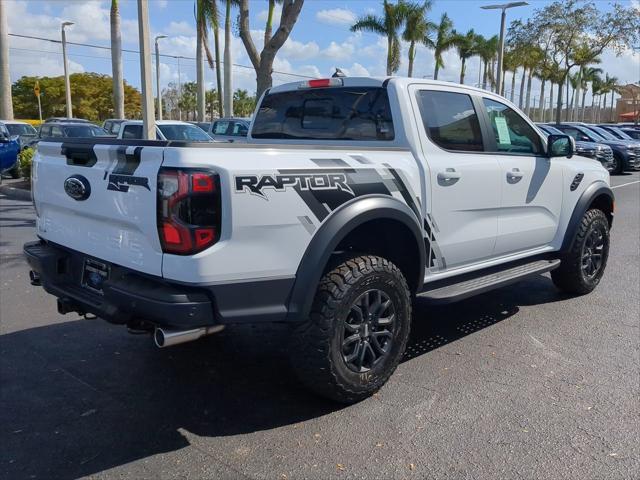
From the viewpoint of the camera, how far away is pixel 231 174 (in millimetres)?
2885

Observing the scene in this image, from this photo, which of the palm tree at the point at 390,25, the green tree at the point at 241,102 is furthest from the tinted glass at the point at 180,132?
the green tree at the point at 241,102

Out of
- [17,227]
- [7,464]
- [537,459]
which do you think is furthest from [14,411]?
[17,227]

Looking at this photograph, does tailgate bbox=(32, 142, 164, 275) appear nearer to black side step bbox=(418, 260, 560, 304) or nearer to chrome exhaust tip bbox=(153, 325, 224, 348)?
chrome exhaust tip bbox=(153, 325, 224, 348)

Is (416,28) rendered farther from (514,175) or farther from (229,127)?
(514,175)

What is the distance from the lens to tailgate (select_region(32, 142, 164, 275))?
297cm

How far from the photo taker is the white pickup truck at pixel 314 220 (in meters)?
2.92

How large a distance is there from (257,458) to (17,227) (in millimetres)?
8161

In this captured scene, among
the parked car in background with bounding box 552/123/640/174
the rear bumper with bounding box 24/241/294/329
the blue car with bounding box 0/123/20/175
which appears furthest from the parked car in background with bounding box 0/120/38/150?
the rear bumper with bounding box 24/241/294/329

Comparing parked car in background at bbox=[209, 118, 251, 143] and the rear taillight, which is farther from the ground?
parked car in background at bbox=[209, 118, 251, 143]

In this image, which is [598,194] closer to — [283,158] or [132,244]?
[283,158]

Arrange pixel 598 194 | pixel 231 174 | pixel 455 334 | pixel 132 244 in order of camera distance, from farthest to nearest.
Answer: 1. pixel 598 194
2. pixel 455 334
3. pixel 132 244
4. pixel 231 174

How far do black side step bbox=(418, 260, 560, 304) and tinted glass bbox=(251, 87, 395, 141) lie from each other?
112 cm

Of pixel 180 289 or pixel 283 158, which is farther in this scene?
pixel 283 158

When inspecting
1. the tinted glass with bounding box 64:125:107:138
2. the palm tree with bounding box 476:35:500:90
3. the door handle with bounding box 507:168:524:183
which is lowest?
the door handle with bounding box 507:168:524:183
